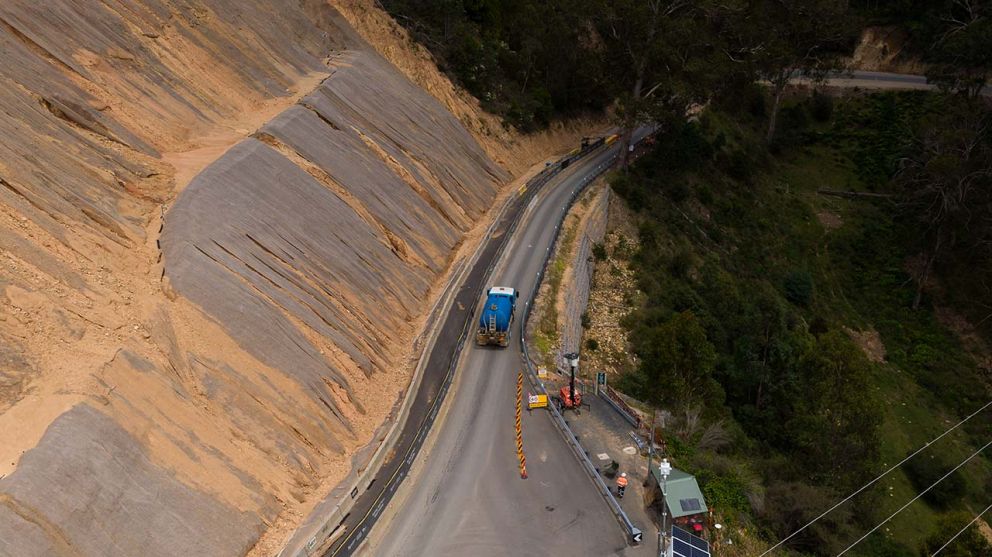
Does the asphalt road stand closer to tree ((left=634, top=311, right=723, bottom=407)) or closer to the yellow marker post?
the yellow marker post

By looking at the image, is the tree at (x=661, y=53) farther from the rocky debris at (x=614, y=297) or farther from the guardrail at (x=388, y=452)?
the guardrail at (x=388, y=452)

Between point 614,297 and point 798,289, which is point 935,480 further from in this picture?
point 614,297

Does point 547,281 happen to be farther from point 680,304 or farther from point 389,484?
point 389,484

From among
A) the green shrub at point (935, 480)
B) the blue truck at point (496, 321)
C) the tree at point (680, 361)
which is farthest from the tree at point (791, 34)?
the tree at point (680, 361)

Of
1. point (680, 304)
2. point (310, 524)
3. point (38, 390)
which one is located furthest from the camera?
point (680, 304)

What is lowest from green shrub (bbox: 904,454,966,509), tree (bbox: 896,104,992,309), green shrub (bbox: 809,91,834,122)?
green shrub (bbox: 904,454,966,509)

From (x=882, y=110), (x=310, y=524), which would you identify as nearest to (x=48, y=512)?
(x=310, y=524)

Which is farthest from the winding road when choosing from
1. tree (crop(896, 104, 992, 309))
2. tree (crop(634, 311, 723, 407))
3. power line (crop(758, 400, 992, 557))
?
tree (crop(896, 104, 992, 309))
